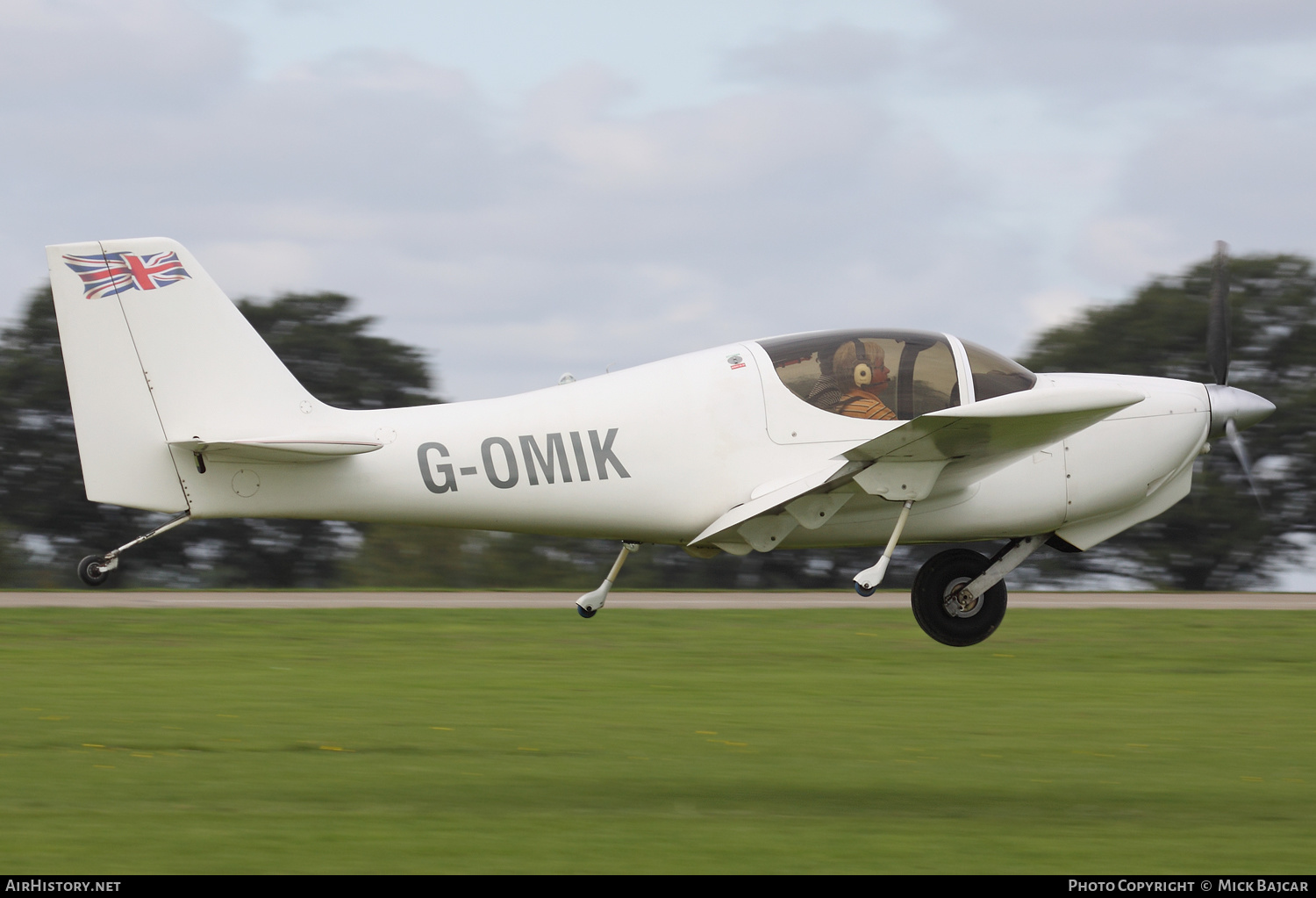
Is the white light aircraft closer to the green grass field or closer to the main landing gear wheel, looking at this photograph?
the main landing gear wheel

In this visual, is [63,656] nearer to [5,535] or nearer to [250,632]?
[250,632]

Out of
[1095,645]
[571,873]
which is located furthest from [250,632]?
[571,873]

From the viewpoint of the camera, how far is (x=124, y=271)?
37.2ft

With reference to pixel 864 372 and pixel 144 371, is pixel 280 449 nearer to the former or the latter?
pixel 144 371

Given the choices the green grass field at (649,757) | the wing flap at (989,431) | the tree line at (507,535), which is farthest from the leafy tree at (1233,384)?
the wing flap at (989,431)

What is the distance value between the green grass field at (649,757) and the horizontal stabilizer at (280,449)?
1.76m

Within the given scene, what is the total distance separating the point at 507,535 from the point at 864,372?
20033 mm

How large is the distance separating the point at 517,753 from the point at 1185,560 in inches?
1113

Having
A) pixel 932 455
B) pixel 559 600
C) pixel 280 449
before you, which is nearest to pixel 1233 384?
pixel 559 600

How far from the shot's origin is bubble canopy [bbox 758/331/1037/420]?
11359mm

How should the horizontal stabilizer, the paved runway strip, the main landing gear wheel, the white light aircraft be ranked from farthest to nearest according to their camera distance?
the paved runway strip, the main landing gear wheel, the white light aircraft, the horizontal stabilizer

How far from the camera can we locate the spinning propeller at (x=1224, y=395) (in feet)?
40.3

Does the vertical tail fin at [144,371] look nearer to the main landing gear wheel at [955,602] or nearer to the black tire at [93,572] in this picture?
the black tire at [93,572]

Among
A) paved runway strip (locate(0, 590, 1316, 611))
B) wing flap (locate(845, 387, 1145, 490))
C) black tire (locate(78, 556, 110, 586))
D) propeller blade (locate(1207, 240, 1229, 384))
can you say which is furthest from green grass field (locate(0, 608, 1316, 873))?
paved runway strip (locate(0, 590, 1316, 611))
